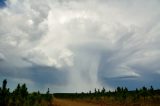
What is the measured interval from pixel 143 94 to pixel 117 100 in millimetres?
11022

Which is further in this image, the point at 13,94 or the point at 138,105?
the point at 138,105

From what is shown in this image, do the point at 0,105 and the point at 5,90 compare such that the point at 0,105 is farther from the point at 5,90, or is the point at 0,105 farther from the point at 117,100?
the point at 117,100

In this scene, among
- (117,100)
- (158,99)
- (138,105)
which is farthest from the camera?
(117,100)

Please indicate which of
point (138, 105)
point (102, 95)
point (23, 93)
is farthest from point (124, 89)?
point (23, 93)

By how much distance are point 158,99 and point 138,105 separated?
47.1 ft

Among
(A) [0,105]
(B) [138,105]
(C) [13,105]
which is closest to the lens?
(A) [0,105]

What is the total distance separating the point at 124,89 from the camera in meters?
99.2

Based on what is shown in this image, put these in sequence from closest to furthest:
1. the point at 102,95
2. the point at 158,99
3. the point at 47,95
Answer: the point at 47,95, the point at 158,99, the point at 102,95

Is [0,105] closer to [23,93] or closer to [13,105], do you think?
[13,105]

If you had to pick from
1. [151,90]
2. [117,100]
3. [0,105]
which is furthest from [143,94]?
[0,105]

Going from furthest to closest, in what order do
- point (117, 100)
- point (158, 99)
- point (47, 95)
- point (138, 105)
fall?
point (117, 100), point (158, 99), point (138, 105), point (47, 95)

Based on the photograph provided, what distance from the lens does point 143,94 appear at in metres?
95.3

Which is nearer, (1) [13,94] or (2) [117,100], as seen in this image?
(1) [13,94]

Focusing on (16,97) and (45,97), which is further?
(45,97)
